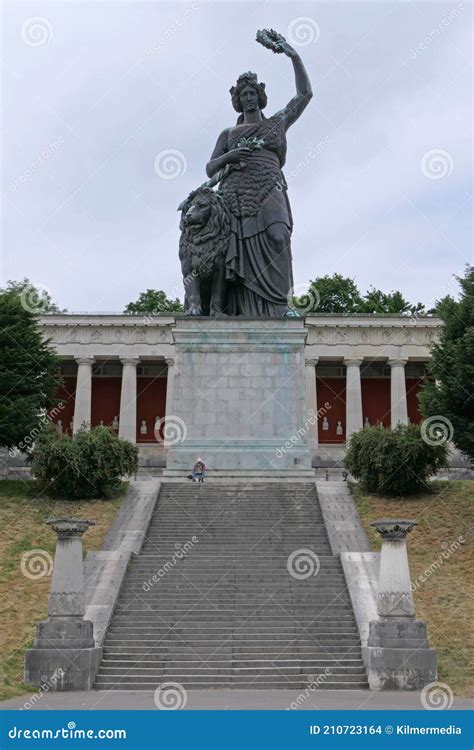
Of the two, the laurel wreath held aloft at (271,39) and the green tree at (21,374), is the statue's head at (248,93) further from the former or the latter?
the green tree at (21,374)

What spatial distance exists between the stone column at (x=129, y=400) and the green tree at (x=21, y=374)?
21.6 metres

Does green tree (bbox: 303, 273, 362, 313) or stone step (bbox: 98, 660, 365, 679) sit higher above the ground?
green tree (bbox: 303, 273, 362, 313)

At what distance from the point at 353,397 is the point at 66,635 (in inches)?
1929

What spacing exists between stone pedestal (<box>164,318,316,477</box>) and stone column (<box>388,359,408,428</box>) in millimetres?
34925

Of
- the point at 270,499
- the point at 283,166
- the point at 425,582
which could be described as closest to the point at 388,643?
the point at 425,582

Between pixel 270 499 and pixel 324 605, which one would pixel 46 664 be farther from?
pixel 270 499

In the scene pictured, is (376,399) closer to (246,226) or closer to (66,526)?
(246,226)

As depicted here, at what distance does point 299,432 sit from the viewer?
27516 mm

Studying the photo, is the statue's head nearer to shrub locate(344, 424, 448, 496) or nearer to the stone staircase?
shrub locate(344, 424, 448, 496)

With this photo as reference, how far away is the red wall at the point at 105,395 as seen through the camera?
66.1m

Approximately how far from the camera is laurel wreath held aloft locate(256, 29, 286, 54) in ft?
98.8
